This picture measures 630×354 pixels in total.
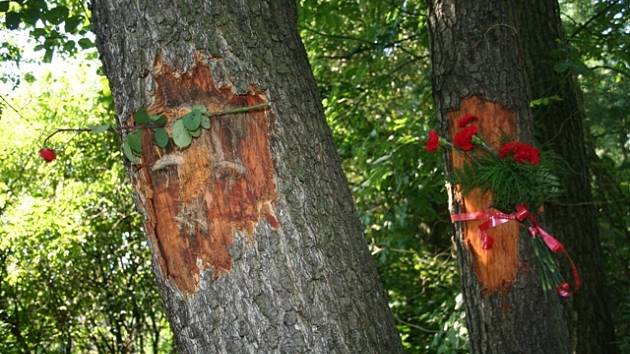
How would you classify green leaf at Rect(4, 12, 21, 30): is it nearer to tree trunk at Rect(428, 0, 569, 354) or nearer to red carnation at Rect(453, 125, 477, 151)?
tree trunk at Rect(428, 0, 569, 354)

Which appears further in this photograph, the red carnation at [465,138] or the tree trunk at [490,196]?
the tree trunk at [490,196]

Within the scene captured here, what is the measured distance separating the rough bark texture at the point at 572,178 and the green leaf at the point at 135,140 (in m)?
2.97

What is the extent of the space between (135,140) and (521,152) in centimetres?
162

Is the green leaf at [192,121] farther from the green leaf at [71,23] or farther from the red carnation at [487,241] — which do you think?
the green leaf at [71,23]

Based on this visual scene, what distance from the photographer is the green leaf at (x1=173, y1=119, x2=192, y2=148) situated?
1434 mm

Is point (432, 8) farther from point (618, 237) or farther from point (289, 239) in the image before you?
point (618, 237)

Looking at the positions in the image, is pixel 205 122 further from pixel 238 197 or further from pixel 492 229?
pixel 492 229

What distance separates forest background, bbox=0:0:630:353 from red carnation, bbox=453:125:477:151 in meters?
1.32

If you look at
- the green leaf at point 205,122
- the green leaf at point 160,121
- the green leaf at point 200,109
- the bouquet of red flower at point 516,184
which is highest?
the green leaf at point 200,109

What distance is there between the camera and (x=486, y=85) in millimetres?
2877

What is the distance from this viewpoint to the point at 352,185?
6469mm

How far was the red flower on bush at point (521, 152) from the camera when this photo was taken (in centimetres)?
260

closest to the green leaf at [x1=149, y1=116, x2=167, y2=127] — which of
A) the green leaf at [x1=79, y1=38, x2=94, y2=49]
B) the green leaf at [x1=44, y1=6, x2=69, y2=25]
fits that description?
the green leaf at [x1=44, y1=6, x2=69, y2=25]

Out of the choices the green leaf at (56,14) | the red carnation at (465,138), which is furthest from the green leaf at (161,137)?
the green leaf at (56,14)
